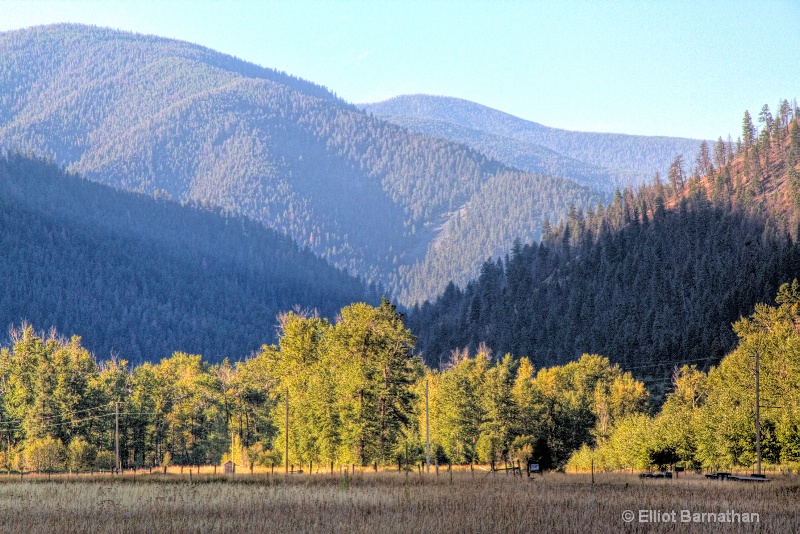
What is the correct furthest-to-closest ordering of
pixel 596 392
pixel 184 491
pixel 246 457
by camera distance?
pixel 596 392 < pixel 246 457 < pixel 184 491

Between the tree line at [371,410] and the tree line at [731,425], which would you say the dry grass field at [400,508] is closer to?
the tree line at [731,425]

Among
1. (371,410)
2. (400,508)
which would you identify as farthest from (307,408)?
(400,508)

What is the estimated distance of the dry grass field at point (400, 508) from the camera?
87.9 feet

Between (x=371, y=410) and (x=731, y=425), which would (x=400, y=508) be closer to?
(x=371, y=410)

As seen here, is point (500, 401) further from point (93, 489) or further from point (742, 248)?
point (742, 248)

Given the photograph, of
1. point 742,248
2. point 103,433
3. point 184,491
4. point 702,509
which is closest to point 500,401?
point 103,433

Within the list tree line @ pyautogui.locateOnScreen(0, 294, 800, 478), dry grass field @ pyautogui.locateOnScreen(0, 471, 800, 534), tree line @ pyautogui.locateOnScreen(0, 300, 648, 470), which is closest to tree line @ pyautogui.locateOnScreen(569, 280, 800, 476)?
tree line @ pyautogui.locateOnScreen(0, 294, 800, 478)

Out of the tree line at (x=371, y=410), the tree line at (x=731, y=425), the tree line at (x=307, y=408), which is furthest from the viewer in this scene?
the tree line at (x=307, y=408)

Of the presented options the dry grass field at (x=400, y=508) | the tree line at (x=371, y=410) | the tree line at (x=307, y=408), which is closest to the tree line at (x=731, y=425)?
the tree line at (x=371, y=410)

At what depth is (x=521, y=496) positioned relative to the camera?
35.6 metres

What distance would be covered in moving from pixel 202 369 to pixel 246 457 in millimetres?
58070

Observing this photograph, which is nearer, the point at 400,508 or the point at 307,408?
the point at 400,508

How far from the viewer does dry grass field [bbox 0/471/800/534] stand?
26.8 meters

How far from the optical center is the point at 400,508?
31.9 m
